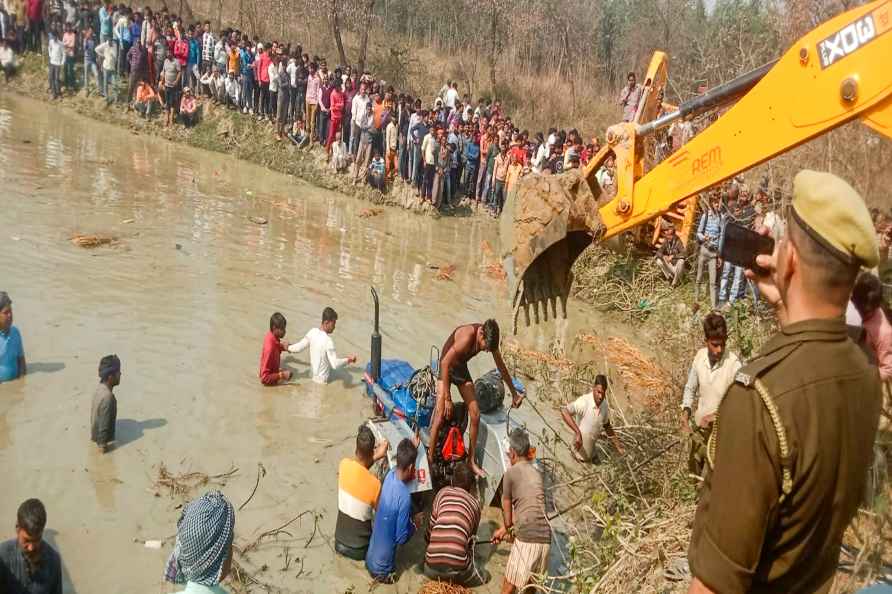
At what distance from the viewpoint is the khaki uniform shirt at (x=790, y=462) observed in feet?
5.23

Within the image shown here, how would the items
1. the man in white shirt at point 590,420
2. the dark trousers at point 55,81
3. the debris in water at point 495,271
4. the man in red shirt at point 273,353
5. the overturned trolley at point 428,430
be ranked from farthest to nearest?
the dark trousers at point 55,81 < the debris in water at point 495,271 < the man in red shirt at point 273,353 < the man in white shirt at point 590,420 < the overturned trolley at point 428,430

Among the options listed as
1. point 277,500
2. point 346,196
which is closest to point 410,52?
point 346,196

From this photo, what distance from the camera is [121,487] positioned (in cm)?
603

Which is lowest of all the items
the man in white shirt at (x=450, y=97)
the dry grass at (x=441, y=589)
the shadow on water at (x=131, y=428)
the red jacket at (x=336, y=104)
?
the dry grass at (x=441, y=589)

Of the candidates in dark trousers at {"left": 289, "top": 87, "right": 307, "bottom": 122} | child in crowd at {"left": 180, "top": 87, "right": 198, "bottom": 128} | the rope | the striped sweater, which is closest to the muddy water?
the striped sweater

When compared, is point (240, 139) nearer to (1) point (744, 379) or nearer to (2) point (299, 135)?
(2) point (299, 135)

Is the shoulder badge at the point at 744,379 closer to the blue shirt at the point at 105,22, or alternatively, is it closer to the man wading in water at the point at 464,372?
the man wading in water at the point at 464,372

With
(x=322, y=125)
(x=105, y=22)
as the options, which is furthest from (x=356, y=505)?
(x=105, y=22)

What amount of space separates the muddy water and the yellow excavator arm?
9.17 ft

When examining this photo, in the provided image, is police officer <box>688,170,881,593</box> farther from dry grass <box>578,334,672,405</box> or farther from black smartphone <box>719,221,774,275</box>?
dry grass <box>578,334,672,405</box>

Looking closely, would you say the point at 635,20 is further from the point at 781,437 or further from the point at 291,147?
the point at 781,437

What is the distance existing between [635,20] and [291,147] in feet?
78.9

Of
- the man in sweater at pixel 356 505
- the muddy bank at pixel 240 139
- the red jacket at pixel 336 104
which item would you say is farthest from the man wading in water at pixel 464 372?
the red jacket at pixel 336 104

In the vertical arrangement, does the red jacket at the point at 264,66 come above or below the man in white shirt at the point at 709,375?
above
